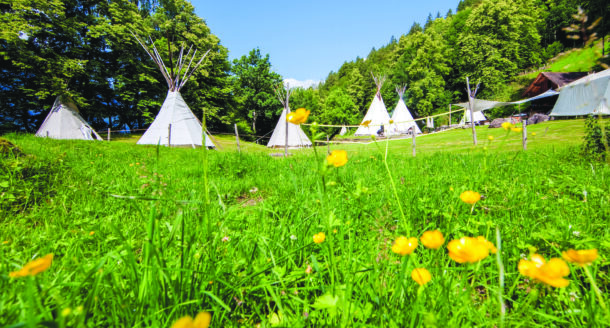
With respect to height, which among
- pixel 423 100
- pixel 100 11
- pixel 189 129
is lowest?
pixel 189 129

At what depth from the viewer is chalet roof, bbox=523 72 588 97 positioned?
22866 mm

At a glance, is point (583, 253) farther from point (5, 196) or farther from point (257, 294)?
point (5, 196)

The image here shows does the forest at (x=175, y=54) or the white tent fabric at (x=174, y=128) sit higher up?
the forest at (x=175, y=54)

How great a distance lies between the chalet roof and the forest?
2.28 metres

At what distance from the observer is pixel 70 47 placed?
17859 millimetres

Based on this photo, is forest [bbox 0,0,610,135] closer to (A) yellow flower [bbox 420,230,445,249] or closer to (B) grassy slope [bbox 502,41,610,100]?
(B) grassy slope [bbox 502,41,610,100]

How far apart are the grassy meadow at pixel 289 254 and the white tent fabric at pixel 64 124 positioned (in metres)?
15.1

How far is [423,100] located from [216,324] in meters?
36.4

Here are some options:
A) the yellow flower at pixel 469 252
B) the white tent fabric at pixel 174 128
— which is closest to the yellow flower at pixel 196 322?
the yellow flower at pixel 469 252

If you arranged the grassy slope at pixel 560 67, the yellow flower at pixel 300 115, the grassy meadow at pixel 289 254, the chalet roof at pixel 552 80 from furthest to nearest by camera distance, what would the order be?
the grassy slope at pixel 560 67 → the chalet roof at pixel 552 80 → the yellow flower at pixel 300 115 → the grassy meadow at pixel 289 254

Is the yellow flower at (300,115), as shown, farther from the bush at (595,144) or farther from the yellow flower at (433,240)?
the bush at (595,144)

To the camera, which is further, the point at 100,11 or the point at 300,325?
the point at 100,11

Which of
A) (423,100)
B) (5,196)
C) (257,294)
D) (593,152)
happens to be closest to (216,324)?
(257,294)

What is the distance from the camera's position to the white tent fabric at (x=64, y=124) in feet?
43.5
